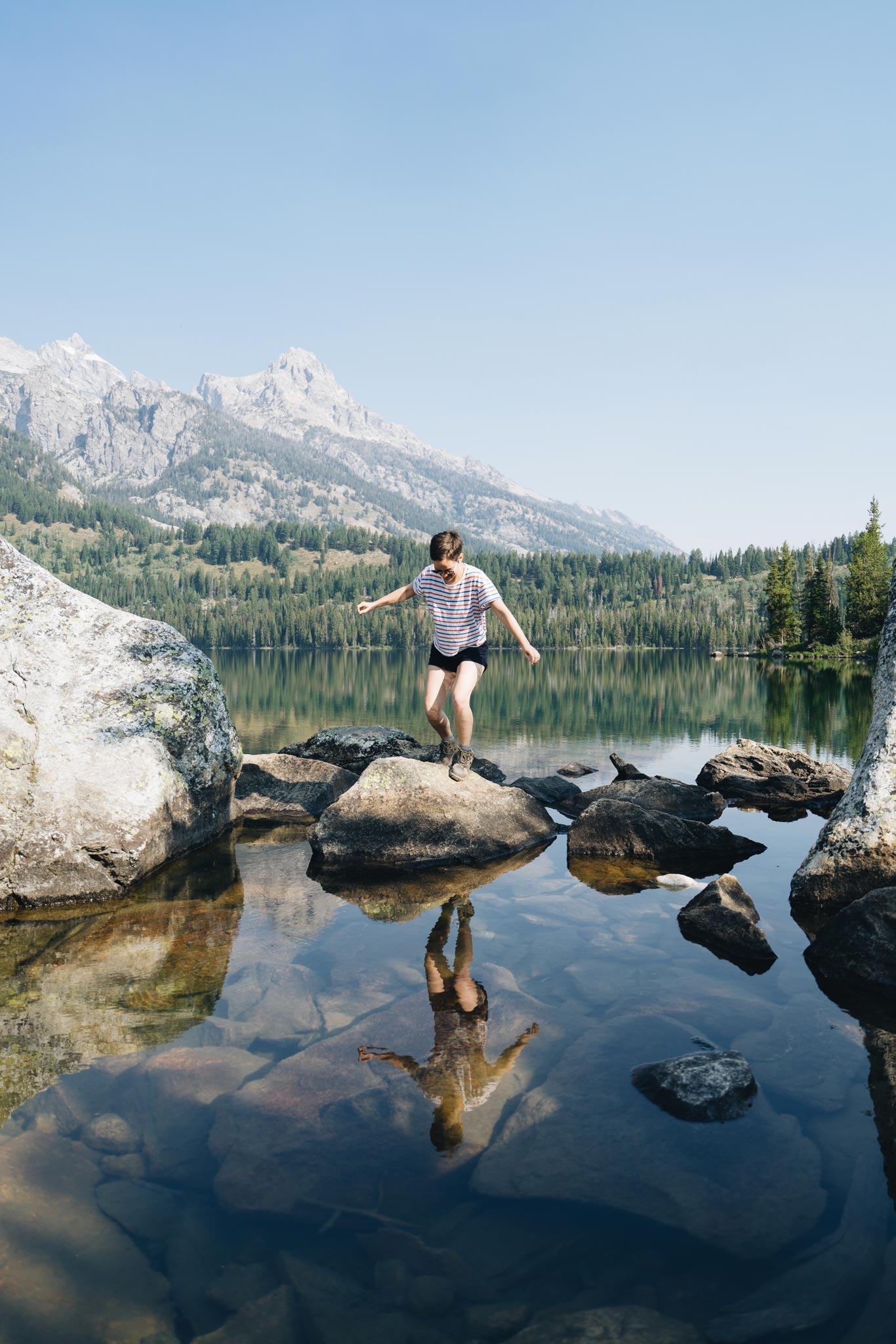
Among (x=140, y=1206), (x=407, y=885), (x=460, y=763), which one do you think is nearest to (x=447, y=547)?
(x=460, y=763)

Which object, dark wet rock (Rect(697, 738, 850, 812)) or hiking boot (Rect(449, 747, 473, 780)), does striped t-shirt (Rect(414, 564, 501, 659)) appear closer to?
hiking boot (Rect(449, 747, 473, 780))

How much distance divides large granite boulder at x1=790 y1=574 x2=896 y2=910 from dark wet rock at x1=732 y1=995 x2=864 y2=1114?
2818 millimetres

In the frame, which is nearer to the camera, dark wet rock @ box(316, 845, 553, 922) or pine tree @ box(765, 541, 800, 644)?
dark wet rock @ box(316, 845, 553, 922)

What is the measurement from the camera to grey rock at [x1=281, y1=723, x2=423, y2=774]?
21719mm

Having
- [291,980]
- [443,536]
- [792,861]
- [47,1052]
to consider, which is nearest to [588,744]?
[792,861]

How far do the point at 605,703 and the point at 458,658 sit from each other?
43.0 m

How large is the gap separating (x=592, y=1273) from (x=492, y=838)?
29.6 ft

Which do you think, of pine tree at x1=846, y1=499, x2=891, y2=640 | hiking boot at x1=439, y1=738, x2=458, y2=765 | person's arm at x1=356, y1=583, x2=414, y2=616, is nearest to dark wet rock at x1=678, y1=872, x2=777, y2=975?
hiking boot at x1=439, y1=738, x2=458, y2=765

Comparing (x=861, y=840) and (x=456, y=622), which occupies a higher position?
(x=456, y=622)

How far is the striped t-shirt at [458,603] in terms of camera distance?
12344 millimetres

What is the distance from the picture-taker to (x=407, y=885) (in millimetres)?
11570

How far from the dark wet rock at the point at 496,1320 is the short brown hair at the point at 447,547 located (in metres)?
9.14

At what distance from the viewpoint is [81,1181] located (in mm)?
4941

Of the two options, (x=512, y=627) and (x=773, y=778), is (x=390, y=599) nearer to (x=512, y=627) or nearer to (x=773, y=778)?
(x=512, y=627)
